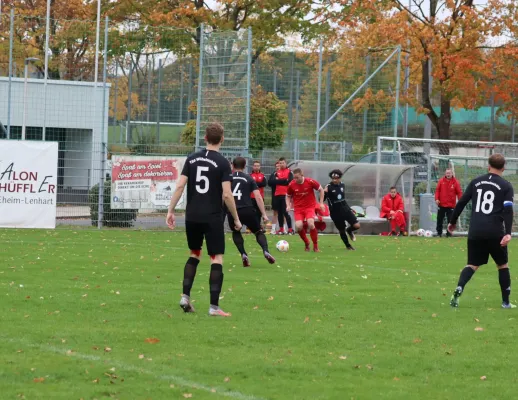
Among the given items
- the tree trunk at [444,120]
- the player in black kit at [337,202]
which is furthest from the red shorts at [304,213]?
the tree trunk at [444,120]

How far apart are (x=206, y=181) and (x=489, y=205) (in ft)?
10.7

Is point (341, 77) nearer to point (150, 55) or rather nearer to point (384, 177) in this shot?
point (384, 177)

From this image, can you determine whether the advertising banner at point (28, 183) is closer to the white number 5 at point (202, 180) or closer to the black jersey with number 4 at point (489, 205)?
the white number 5 at point (202, 180)

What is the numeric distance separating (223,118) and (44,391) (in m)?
20.8

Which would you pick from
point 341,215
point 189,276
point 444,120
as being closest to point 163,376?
point 189,276

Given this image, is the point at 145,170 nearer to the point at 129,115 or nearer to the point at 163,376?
the point at 129,115

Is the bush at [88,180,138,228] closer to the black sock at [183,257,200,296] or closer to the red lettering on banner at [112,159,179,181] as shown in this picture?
the red lettering on banner at [112,159,179,181]

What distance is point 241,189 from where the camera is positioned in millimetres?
16203

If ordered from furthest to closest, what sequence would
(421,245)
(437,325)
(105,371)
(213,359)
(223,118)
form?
(223,118)
(421,245)
(437,325)
(213,359)
(105,371)

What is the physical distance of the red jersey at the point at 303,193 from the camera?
62.6 ft

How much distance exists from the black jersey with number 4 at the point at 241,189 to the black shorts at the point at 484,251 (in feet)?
18.4

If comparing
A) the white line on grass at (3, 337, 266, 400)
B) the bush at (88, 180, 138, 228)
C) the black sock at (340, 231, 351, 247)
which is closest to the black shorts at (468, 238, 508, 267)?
the white line on grass at (3, 337, 266, 400)

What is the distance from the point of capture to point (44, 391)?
645 cm

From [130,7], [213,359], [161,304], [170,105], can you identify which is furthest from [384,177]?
[213,359]
